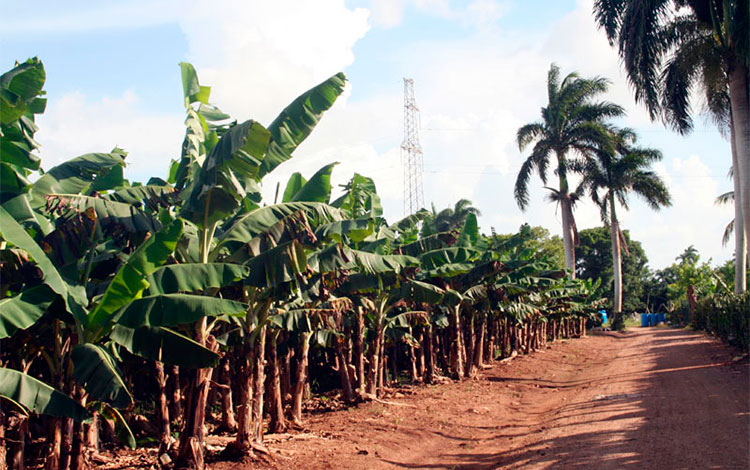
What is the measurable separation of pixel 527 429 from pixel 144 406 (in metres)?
8.93

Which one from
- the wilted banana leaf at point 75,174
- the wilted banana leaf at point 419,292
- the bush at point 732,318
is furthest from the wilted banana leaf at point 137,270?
the bush at point 732,318

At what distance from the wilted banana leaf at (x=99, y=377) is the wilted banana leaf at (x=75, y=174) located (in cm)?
246

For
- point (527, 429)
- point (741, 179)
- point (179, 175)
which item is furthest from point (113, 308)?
point (741, 179)

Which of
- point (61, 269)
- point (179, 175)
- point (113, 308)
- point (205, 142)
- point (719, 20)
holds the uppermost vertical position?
point (719, 20)

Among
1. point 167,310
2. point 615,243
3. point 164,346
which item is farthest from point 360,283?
point 615,243

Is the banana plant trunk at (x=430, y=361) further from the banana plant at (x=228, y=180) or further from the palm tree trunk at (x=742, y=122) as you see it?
the banana plant at (x=228, y=180)

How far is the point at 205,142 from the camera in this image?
971cm

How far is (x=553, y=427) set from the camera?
477 inches

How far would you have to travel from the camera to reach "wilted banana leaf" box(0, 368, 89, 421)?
6.53 metres

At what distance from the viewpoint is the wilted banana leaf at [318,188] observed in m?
10.00

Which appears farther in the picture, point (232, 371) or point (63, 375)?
point (232, 371)

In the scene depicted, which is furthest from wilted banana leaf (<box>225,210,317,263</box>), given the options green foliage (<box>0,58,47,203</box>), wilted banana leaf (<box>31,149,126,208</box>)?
green foliage (<box>0,58,47,203</box>)

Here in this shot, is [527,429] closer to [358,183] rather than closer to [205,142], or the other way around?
[358,183]


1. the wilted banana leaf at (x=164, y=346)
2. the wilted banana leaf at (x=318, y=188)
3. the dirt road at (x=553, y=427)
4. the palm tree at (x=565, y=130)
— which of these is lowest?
the dirt road at (x=553, y=427)
